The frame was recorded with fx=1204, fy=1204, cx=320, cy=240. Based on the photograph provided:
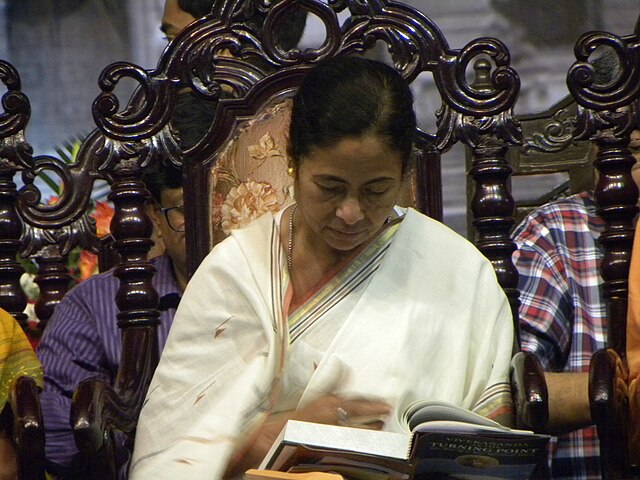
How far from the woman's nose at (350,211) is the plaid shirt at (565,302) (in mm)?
518

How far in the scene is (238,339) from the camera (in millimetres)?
2170

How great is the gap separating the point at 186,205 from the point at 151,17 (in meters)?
1.69

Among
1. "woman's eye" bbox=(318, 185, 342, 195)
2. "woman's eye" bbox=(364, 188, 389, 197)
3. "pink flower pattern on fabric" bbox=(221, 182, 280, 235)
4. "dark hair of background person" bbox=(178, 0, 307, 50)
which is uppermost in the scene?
"dark hair of background person" bbox=(178, 0, 307, 50)

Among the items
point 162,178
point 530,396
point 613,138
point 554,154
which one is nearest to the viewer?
point 530,396

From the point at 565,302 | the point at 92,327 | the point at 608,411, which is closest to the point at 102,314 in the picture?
the point at 92,327

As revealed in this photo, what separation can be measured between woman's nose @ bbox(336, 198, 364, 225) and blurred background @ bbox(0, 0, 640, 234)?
1573 mm

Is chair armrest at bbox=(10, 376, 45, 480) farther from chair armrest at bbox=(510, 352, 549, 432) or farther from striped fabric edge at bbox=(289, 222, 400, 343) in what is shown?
chair armrest at bbox=(510, 352, 549, 432)

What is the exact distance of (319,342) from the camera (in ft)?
7.06

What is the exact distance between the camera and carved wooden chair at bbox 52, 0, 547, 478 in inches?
93.0

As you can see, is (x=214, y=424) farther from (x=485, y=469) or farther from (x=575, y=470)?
(x=575, y=470)

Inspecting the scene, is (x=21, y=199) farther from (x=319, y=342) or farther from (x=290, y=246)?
(x=319, y=342)

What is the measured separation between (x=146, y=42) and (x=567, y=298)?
6.61ft

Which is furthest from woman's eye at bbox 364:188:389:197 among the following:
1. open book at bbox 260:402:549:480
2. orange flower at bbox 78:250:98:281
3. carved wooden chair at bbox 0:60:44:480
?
orange flower at bbox 78:250:98:281

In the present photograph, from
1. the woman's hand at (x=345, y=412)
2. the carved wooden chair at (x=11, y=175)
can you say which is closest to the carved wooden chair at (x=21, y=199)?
the carved wooden chair at (x=11, y=175)
